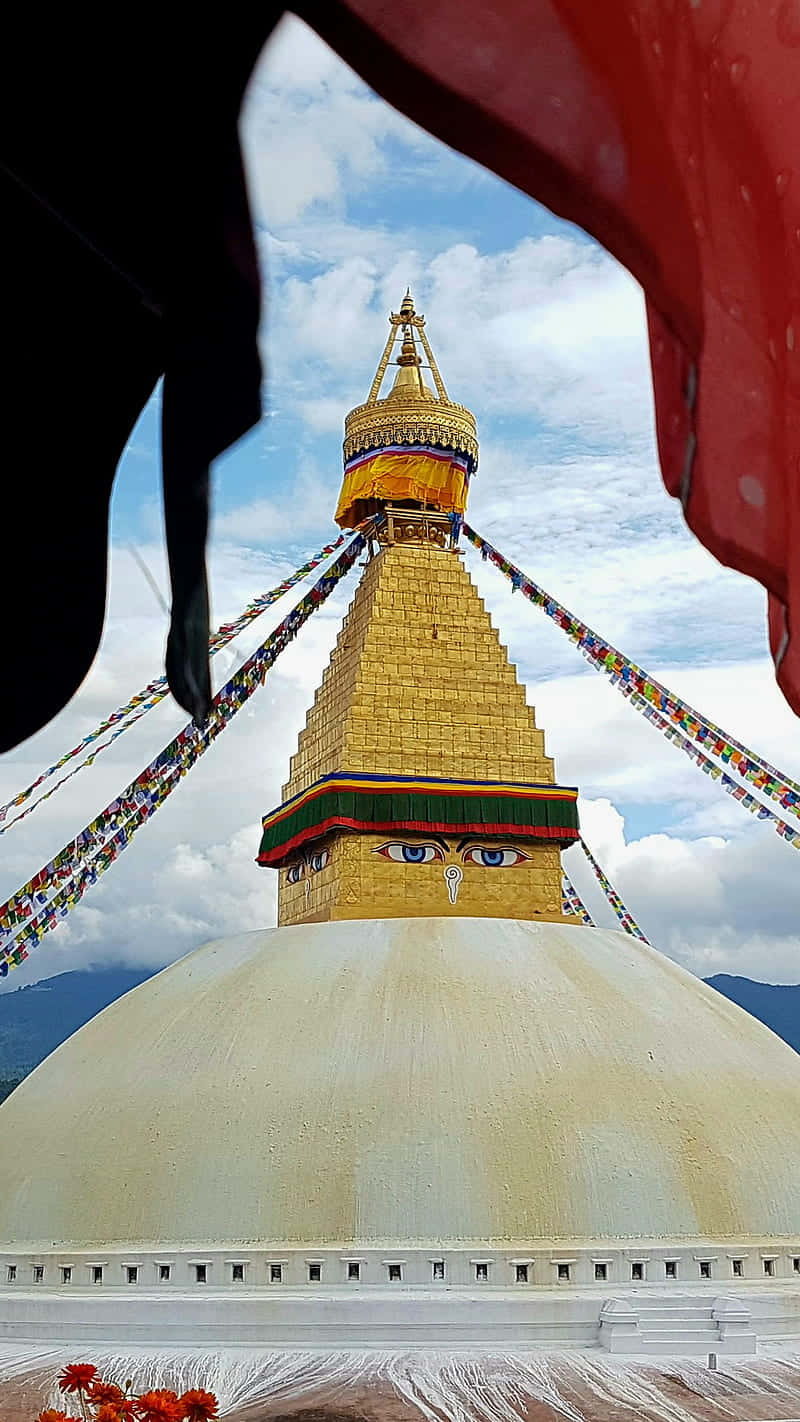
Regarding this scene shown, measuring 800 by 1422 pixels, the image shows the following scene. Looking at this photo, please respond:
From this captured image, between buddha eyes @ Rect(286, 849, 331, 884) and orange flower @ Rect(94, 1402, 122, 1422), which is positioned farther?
buddha eyes @ Rect(286, 849, 331, 884)

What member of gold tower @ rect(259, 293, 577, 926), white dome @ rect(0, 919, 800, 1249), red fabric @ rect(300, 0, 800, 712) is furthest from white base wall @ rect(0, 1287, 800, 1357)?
red fabric @ rect(300, 0, 800, 712)

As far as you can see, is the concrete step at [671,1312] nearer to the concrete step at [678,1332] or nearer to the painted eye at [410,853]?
the concrete step at [678,1332]

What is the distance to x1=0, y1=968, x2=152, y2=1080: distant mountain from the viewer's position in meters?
119

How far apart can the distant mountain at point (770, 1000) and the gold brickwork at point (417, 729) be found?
65.7 metres

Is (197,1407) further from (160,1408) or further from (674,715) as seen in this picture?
(674,715)

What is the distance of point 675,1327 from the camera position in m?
9.96

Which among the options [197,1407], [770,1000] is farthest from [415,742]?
[770,1000]

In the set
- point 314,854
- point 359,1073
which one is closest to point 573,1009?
point 359,1073

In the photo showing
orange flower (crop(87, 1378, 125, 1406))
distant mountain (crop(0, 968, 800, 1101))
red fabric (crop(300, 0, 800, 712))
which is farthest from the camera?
distant mountain (crop(0, 968, 800, 1101))

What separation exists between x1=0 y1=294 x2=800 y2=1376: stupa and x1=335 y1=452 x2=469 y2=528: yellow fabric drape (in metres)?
4.34

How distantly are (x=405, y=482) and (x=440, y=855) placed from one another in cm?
412

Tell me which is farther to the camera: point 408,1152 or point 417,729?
point 417,729

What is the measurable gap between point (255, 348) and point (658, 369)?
383 mm

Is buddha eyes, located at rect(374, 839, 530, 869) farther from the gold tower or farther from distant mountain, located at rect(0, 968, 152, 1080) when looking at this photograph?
distant mountain, located at rect(0, 968, 152, 1080)
